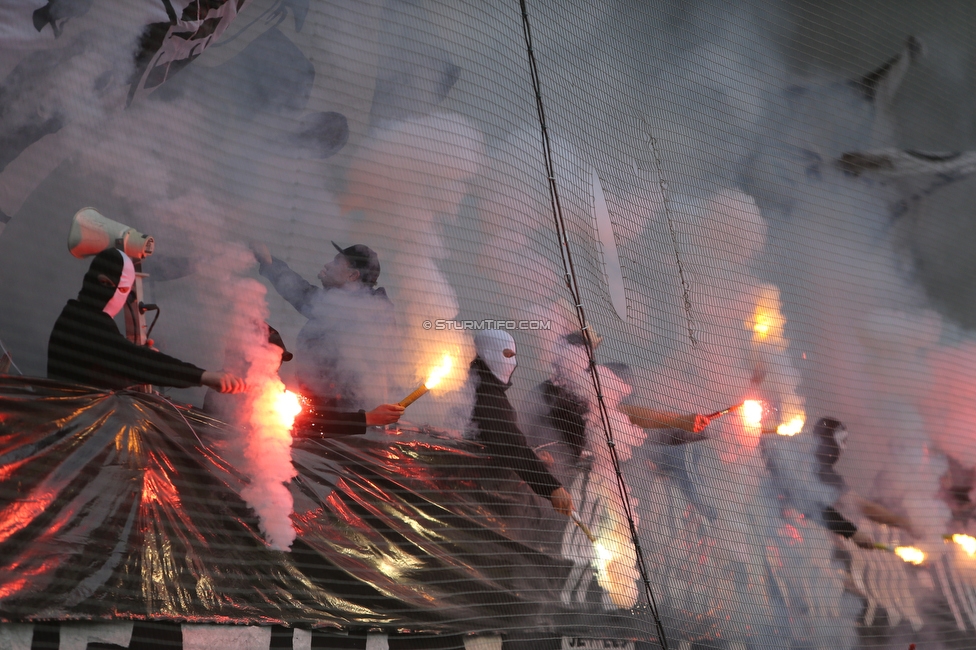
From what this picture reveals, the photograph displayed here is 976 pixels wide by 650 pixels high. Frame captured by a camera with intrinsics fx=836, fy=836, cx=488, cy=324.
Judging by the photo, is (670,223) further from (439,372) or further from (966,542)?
(966,542)

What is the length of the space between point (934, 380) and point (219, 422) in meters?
4.87

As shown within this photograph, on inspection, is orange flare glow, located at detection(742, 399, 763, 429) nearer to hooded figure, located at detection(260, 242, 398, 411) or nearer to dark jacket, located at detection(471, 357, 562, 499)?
dark jacket, located at detection(471, 357, 562, 499)

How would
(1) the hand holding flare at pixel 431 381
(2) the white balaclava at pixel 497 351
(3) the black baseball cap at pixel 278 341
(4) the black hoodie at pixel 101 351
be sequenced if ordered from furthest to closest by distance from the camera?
(2) the white balaclava at pixel 497 351 → (1) the hand holding flare at pixel 431 381 → (3) the black baseball cap at pixel 278 341 → (4) the black hoodie at pixel 101 351

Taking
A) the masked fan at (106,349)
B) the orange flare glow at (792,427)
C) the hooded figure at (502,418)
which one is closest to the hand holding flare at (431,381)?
the hooded figure at (502,418)

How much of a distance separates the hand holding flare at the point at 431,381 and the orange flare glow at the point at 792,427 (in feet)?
7.32

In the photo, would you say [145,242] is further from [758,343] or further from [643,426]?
[758,343]

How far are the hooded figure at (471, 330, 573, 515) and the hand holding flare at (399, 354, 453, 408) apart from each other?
0.38 ft

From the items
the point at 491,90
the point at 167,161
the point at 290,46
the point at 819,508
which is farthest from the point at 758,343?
the point at 167,161

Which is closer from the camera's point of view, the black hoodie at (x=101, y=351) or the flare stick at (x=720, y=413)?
the black hoodie at (x=101, y=351)

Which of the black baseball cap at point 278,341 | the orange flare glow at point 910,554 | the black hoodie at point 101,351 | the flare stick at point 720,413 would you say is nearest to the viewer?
the black hoodie at point 101,351

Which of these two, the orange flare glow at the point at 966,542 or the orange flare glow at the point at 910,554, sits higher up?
the orange flare glow at the point at 966,542

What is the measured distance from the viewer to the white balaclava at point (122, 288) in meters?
2.64
